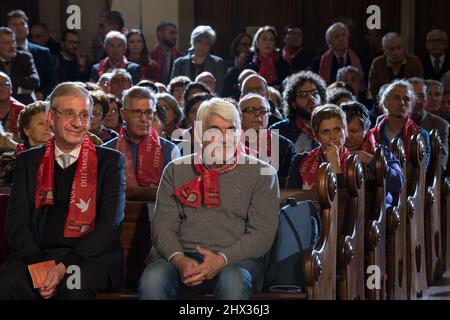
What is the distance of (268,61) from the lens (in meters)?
10.4

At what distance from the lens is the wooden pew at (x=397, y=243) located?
601cm

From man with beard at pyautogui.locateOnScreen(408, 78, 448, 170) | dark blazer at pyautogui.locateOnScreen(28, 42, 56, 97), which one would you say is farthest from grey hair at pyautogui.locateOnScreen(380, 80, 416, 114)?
dark blazer at pyautogui.locateOnScreen(28, 42, 56, 97)

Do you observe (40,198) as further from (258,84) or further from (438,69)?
(438,69)

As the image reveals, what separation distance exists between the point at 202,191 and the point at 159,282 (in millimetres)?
462

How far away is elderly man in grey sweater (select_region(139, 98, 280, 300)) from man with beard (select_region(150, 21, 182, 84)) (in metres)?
5.94

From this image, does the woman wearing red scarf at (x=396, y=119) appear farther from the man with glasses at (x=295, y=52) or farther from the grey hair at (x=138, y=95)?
the man with glasses at (x=295, y=52)

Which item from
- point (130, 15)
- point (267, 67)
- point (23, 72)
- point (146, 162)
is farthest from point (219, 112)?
point (130, 15)

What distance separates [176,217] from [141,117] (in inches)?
79.4

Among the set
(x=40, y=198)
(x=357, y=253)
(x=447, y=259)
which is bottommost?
(x=447, y=259)

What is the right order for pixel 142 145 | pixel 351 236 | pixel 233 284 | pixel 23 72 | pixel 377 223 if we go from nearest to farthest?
pixel 233 284 < pixel 351 236 < pixel 377 223 < pixel 142 145 < pixel 23 72

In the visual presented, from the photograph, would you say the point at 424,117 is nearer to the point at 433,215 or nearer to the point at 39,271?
the point at 433,215

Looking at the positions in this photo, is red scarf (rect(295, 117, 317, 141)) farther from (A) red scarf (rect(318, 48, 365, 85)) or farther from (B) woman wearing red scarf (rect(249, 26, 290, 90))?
(B) woman wearing red scarf (rect(249, 26, 290, 90))

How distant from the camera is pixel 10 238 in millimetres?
5012
